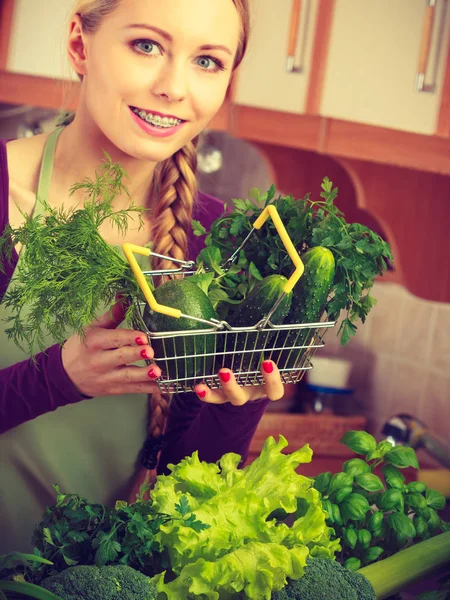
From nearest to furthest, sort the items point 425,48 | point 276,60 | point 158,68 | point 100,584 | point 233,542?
point 100,584 < point 233,542 < point 158,68 < point 425,48 < point 276,60

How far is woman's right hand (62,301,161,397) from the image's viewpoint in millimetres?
887

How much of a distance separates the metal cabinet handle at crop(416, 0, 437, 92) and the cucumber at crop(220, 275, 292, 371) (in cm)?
144

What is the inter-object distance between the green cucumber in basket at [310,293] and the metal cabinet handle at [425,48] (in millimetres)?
1399

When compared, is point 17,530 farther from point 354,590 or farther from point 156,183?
point 354,590

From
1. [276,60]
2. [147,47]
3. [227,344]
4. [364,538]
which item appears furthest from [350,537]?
[276,60]

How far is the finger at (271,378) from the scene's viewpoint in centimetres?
89

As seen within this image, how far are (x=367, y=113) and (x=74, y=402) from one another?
1405 millimetres

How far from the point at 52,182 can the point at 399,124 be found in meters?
1.16

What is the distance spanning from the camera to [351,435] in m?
0.97

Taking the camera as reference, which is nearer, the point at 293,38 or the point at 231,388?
the point at 231,388

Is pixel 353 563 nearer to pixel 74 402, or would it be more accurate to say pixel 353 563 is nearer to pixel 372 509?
pixel 372 509

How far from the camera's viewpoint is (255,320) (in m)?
0.87

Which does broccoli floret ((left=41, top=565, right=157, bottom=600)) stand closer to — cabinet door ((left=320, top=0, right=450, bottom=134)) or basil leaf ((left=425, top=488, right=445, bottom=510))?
basil leaf ((left=425, top=488, right=445, bottom=510))

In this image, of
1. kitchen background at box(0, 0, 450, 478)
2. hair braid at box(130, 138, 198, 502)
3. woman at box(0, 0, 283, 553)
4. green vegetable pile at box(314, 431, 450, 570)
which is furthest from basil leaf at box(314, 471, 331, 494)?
kitchen background at box(0, 0, 450, 478)
